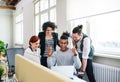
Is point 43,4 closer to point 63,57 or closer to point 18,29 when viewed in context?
point 18,29

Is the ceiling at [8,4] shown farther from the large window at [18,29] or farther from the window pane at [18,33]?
the window pane at [18,33]

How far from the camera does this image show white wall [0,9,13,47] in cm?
1150

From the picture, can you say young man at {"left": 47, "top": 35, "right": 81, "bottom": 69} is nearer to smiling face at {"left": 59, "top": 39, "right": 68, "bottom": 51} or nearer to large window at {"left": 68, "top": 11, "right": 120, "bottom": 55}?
smiling face at {"left": 59, "top": 39, "right": 68, "bottom": 51}

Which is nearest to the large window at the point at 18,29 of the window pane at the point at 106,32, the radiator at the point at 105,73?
the window pane at the point at 106,32

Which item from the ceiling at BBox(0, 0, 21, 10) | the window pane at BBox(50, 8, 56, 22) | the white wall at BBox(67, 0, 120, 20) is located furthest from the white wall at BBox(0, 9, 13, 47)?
the white wall at BBox(67, 0, 120, 20)

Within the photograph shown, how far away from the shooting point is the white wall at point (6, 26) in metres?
11.5

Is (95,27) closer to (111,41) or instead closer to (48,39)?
(111,41)

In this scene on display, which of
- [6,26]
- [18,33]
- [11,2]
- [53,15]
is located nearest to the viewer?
[53,15]

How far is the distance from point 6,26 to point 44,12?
5.28 m

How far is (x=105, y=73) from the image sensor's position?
3.62m

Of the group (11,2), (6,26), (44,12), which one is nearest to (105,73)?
(44,12)

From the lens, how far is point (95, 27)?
13.8 feet

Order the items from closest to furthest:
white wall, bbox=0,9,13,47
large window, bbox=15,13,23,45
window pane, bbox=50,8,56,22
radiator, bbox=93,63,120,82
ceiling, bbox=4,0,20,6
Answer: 1. radiator, bbox=93,63,120,82
2. window pane, bbox=50,8,56,22
3. large window, bbox=15,13,23,45
4. ceiling, bbox=4,0,20,6
5. white wall, bbox=0,9,13,47

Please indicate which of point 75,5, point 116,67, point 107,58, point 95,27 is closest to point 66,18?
point 75,5
